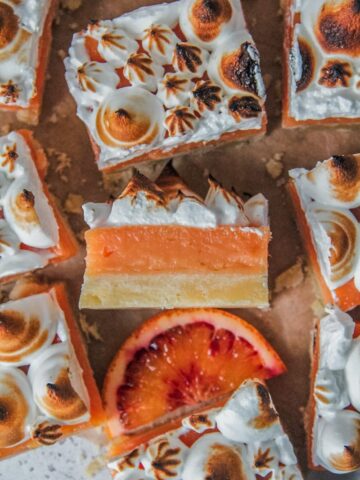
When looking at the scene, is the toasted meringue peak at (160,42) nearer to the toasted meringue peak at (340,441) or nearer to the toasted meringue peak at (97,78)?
the toasted meringue peak at (97,78)

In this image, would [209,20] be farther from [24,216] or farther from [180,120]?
[24,216]

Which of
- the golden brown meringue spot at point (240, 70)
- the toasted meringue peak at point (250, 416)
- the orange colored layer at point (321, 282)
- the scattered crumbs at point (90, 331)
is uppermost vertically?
the golden brown meringue spot at point (240, 70)

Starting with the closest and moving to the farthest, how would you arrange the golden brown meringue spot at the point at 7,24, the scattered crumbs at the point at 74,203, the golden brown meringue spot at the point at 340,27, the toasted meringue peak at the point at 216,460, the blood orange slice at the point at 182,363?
the golden brown meringue spot at the point at 340,27 < the toasted meringue peak at the point at 216,460 < the golden brown meringue spot at the point at 7,24 < the blood orange slice at the point at 182,363 < the scattered crumbs at the point at 74,203

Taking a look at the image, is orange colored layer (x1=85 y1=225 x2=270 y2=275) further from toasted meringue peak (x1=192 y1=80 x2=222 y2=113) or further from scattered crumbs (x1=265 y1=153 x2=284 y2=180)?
toasted meringue peak (x1=192 y1=80 x2=222 y2=113)

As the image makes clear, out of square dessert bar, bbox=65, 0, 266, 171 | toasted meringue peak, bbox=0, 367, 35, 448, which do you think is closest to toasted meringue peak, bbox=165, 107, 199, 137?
square dessert bar, bbox=65, 0, 266, 171

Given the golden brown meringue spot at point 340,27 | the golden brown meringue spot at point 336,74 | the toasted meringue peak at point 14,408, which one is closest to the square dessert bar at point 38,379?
the toasted meringue peak at point 14,408

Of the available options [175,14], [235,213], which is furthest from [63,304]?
[175,14]

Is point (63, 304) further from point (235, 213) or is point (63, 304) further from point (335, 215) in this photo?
point (335, 215)
